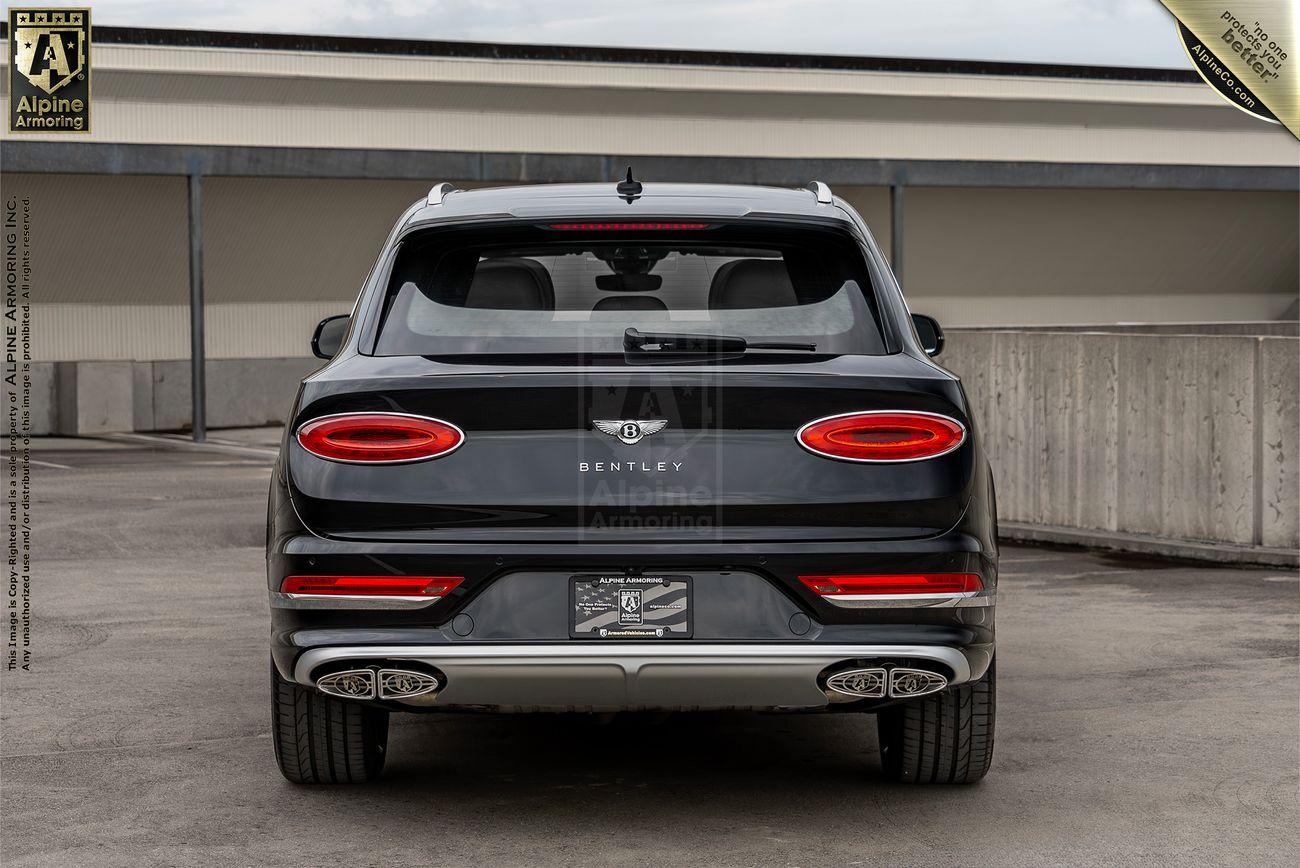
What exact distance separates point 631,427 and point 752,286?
87cm

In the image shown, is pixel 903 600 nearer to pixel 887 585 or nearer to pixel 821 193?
pixel 887 585

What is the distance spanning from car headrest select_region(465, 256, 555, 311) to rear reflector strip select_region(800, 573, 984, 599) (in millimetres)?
1281

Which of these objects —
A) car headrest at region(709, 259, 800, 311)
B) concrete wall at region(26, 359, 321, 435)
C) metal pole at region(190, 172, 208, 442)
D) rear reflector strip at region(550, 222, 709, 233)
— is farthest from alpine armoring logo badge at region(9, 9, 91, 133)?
car headrest at region(709, 259, 800, 311)

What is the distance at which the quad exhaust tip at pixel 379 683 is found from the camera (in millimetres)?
4973

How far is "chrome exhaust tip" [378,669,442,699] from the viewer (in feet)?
16.3

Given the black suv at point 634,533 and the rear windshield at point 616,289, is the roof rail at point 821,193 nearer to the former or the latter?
the rear windshield at point 616,289

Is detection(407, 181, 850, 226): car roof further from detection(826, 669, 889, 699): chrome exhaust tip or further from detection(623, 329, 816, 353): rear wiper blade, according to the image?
detection(826, 669, 889, 699): chrome exhaust tip

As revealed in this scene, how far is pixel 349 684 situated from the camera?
506 centimetres

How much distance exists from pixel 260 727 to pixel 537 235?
2.29 metres

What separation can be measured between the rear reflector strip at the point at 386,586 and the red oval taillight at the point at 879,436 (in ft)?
3.41

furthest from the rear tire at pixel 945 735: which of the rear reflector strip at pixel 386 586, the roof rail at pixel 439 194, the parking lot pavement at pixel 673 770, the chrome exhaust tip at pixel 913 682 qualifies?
the roof rail at pixel 439 194

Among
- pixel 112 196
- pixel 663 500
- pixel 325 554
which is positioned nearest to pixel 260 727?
pixel 325 554

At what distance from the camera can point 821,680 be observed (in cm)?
494

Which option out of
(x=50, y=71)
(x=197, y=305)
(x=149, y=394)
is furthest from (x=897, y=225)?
(x=50, y=71)
